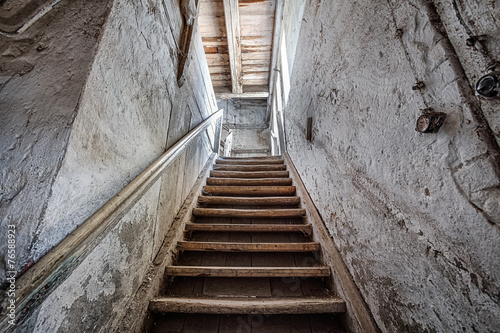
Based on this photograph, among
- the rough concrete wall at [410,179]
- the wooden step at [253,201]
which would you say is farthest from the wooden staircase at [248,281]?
the rough concrete wall at [410,179]

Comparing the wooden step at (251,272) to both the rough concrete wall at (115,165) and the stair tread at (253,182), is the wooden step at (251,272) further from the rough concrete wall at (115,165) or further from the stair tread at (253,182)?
the stair tread at (253,182)

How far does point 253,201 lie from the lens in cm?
224

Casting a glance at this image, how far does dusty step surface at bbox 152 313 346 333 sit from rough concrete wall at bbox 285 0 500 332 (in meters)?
0.34

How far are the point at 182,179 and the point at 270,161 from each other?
6.36 ft

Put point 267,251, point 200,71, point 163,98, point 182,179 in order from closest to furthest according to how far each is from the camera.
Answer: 1. point 163,98
2. point 267,251
3. point 182,179
4. point 200,71

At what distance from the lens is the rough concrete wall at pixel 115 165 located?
2.10 ft

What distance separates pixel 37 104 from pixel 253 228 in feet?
5.15

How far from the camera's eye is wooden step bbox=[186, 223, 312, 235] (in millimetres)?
1806

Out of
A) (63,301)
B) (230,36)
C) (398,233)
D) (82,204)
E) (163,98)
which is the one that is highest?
(230,36)

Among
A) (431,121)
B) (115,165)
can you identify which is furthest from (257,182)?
(431,121)

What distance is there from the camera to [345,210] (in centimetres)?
129

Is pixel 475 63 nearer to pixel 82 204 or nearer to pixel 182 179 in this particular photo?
pixel 82 204

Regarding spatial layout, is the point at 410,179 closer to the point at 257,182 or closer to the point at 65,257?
the point at 65,257

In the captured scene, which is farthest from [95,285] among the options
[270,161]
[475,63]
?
[270,161]
